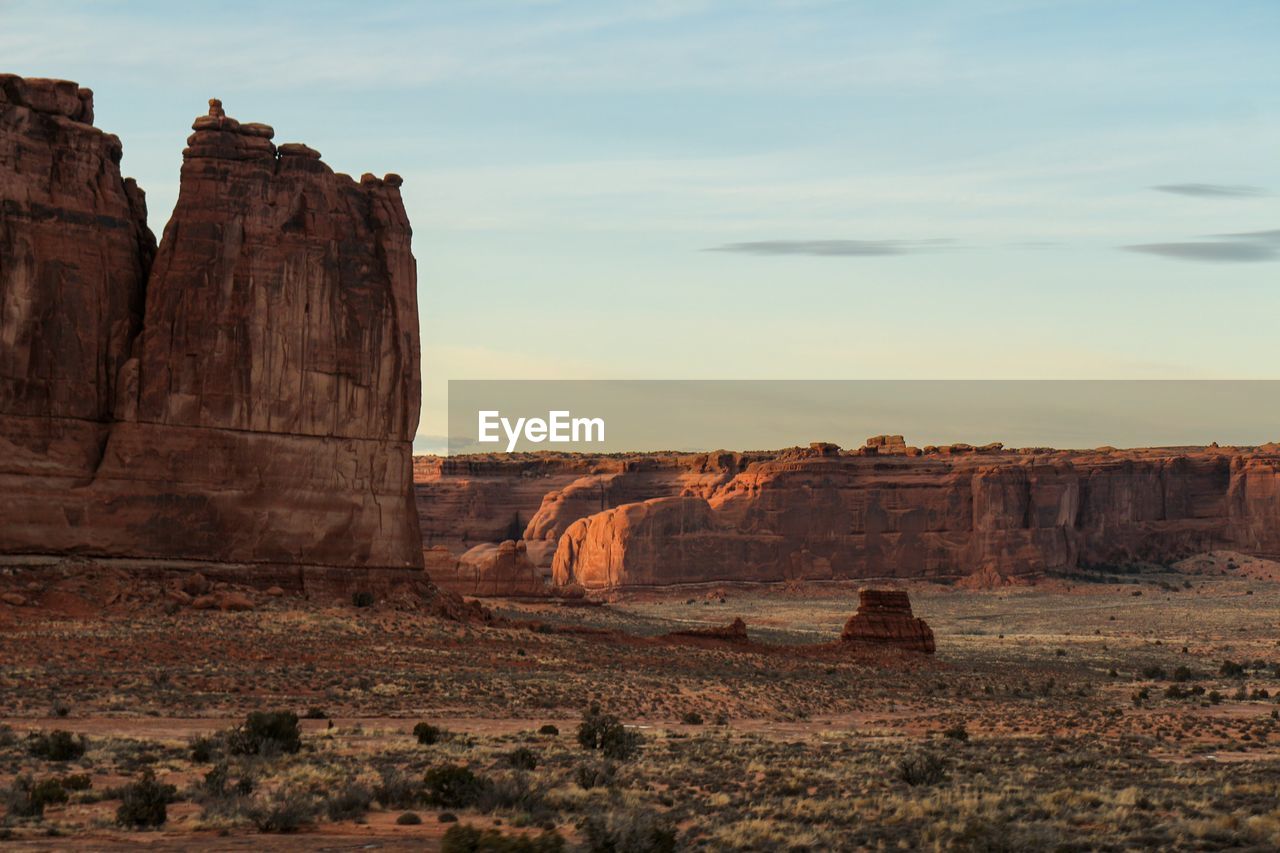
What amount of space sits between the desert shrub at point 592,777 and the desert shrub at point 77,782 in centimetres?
639

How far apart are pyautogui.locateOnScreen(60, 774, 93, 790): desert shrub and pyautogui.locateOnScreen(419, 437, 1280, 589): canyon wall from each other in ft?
319

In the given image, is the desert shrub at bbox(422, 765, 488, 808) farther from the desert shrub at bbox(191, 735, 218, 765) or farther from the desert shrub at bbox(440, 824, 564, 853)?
the desert shrub at bbox(191, 735, 218, 765)

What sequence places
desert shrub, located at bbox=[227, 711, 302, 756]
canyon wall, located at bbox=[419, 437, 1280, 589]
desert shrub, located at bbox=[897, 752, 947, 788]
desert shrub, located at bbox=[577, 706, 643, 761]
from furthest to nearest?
canyon wall, located at bbox=[419, 437, 1280, 589] → desert shrub, located at bbox=[577, 706, 643, 761] → desert shrub, located at bbox=[227, 711, 302, 756] → desert shrub, located at bbox=[897, 752, 947, 788]

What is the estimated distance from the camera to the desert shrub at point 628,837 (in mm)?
18594

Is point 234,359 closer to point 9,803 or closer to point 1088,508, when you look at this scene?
point 9,803

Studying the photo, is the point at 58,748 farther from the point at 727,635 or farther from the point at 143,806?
the point at 727,635

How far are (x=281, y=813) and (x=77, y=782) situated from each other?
14.3ft

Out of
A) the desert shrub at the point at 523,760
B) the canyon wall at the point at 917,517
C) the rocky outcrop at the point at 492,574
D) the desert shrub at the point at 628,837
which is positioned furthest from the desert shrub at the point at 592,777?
the canyon wall at the point at 917,517

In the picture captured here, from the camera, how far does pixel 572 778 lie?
83.8 ft

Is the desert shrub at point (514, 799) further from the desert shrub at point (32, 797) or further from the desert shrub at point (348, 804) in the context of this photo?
the desert shrub at point (32, 797)

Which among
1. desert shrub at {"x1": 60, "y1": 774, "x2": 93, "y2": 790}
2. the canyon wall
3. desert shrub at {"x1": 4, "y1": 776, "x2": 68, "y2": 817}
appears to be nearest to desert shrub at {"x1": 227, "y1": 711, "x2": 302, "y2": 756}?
desert shrub at {"x1": 60, "y1": 774, "x2": 93, "y2": 790}

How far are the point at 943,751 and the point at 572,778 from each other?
26.3 feet

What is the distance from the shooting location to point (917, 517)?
128 metres

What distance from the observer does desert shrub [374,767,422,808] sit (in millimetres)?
22875
